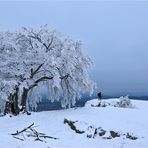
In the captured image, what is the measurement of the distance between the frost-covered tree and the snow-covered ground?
4.20 metres

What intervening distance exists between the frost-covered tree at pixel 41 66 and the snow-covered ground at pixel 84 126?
13.8 ft

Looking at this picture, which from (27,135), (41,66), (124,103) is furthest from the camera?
(124,103)

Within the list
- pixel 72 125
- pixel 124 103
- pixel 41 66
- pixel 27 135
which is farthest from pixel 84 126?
pixel 124 103

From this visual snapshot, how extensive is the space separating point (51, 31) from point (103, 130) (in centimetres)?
1255

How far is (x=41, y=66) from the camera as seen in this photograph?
101ft

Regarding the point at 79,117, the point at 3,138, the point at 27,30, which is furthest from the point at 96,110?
the point at 3,138

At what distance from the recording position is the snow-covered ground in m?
17.8

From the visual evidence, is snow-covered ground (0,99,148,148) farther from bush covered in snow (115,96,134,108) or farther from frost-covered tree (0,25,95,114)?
bush covered in snow (115,96,134,108)

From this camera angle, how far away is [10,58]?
31.1m

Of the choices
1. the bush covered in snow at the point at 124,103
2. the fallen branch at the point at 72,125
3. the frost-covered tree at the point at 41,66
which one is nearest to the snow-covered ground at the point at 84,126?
the fallen branch at the point at 72,125

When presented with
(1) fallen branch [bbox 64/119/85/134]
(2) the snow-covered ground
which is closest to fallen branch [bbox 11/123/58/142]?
(2) the snow-covered ground

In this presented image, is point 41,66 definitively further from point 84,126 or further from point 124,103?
point 124,103

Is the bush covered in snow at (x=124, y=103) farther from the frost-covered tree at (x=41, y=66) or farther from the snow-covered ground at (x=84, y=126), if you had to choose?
the snow-covered ground at (x=84, y=126)

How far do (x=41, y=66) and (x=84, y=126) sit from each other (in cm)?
968
